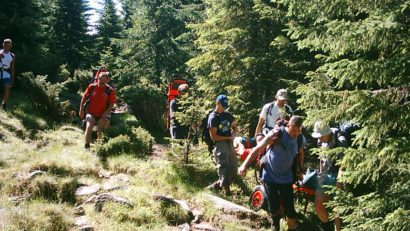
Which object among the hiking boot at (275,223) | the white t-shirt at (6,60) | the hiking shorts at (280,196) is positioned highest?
the white t-shirt at (6,60)

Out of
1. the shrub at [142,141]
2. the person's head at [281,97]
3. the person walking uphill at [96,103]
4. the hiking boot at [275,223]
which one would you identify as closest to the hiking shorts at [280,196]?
the hiking boot at [275,223]

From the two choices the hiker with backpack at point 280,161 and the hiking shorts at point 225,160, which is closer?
the hiker with backpack at point 280,161

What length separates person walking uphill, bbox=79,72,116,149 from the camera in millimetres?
9570

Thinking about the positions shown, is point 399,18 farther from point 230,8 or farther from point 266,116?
point 230,8

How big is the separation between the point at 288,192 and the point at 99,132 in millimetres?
5542

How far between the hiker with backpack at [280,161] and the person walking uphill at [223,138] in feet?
5.77

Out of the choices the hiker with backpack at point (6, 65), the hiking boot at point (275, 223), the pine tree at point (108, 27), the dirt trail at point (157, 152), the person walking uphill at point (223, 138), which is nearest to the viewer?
the hiking boot at point (275, 223)

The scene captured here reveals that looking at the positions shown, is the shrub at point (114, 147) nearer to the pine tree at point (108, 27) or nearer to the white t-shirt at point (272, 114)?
the white t-shirt at point (272, 114)

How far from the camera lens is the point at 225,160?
8062 mm

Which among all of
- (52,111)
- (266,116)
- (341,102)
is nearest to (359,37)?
(341,102)

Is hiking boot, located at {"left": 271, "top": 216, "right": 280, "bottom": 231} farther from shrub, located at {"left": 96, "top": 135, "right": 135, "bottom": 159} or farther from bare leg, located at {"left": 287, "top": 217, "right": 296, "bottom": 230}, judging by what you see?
shrub, located at {"left": 96, "top": 135, "right": 135, "bottom": 159}

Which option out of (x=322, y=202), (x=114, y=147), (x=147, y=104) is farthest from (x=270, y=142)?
(x=147, y=104)

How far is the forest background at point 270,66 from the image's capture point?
440cm

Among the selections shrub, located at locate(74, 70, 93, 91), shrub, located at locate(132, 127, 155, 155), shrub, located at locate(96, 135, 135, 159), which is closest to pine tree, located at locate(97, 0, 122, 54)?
shrub, located at locate(74, 70, 93, 91)
